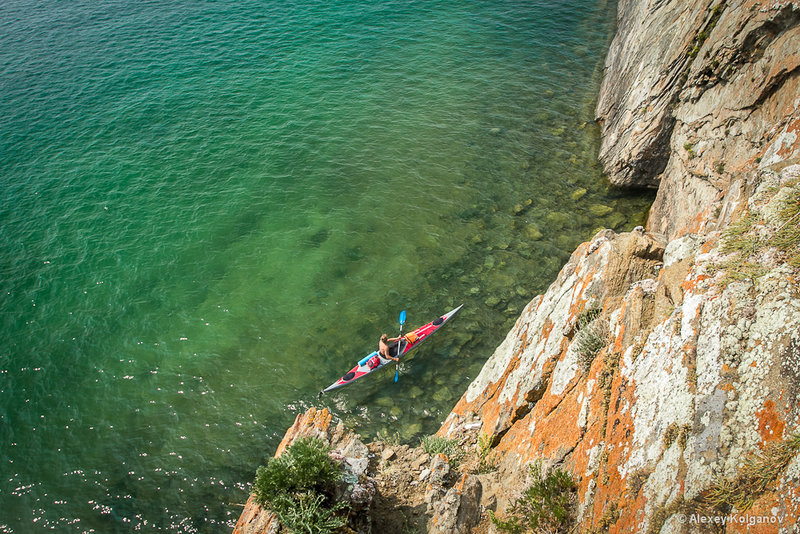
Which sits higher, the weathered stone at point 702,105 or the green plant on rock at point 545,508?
the weathered stone at point 702,105

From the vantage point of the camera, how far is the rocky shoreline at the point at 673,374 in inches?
204

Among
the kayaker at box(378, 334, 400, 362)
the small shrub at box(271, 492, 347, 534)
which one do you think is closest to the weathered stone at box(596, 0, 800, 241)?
the small shrub at box(271, 492, 347, 534)

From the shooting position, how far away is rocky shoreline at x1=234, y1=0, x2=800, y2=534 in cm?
518

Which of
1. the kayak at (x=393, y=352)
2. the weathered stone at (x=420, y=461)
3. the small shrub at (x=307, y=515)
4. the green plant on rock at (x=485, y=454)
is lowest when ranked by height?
the kayak at (x=393, y=352)

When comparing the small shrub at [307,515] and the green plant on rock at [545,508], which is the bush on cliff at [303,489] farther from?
the green plant on rock at [545,508]

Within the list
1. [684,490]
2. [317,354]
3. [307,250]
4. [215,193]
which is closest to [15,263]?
[215,193]

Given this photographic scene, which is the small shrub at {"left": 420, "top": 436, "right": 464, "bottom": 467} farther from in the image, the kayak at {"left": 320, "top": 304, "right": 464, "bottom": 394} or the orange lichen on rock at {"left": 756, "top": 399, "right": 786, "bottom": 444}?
the orange lichen on rock at {"left": 756, "top": 399, "right": 786, "bottom": 444}

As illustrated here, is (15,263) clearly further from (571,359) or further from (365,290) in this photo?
(571,359)

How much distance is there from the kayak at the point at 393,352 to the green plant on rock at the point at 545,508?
28.6 ft

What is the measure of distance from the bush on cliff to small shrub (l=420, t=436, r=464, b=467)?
315 cm

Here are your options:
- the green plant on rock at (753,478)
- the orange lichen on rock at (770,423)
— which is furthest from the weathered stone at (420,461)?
the orange lichen on rock at (770,423)

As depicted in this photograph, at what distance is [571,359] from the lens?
8906 millimetres

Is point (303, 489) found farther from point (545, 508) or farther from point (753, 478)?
point (753, 478)

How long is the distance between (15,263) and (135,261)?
5681 mm
